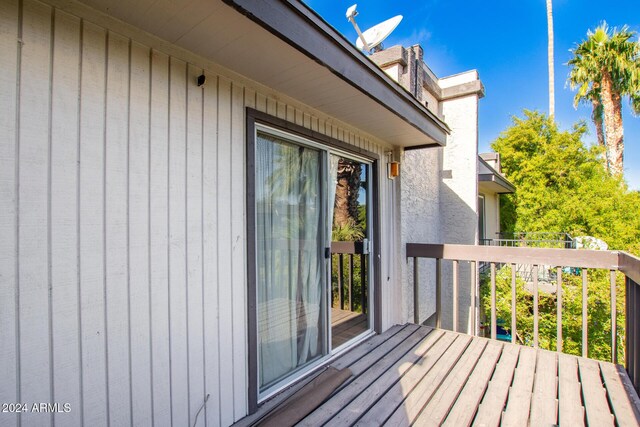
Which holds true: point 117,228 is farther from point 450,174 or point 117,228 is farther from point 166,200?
point 450,174

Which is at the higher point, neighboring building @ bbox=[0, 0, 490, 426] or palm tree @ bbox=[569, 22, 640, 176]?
palm tree @ bbox=[569, 22, 640, 176]

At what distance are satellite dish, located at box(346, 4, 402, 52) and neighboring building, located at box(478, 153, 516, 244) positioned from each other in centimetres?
390

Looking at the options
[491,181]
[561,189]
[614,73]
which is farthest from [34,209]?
[614,73]

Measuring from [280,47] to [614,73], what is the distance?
13663 millimetres

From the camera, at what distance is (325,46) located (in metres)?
1.77

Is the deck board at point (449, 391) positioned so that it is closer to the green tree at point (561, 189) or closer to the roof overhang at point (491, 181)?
the roof overhang at point (491, 181)

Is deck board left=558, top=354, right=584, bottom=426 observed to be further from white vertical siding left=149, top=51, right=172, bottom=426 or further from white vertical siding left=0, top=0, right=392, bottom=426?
white vertical siding left=149, top=51, right=172, bottom=426

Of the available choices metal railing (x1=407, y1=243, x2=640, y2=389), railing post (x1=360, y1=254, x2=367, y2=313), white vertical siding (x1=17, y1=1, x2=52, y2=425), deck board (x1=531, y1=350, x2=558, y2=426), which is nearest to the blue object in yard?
metal railing (x1=407, y1=243, x2=640, y2=389)

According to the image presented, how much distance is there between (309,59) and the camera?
177cm

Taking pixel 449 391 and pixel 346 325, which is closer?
pixel 449 391

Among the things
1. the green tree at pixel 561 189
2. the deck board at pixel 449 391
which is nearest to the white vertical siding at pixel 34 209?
the deck board at pixel 449 391

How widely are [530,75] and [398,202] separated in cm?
1787

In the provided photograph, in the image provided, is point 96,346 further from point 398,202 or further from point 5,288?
point 398,202

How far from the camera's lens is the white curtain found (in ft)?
7.08
